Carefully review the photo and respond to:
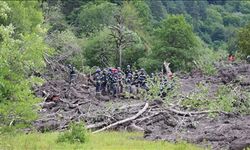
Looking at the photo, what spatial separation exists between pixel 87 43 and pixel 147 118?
28.5 metres

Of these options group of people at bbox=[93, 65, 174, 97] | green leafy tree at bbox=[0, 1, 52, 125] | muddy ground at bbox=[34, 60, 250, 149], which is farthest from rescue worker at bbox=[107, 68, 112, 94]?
green leafy tree at bbox=[0, 1, 52, 125]

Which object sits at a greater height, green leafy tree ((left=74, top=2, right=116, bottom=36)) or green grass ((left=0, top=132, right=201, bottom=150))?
green leafy tree ((left=74, top=2, right=116, bottom=36))

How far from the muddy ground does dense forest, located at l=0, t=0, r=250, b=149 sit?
1.47 metres

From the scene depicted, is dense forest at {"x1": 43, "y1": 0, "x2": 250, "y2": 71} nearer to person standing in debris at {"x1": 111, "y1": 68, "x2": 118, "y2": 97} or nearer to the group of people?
the group of people

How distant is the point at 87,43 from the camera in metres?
49.1

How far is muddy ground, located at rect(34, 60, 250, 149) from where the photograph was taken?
17594mm

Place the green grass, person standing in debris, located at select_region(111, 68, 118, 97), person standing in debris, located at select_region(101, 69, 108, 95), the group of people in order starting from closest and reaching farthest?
the green grass, person standing in debris, located at select_region(111, 68, 118, 97), the group of people, person standing in debris, located at select_region(101, 69, 108, 95)

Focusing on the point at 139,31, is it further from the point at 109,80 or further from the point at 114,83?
the point at 114,83

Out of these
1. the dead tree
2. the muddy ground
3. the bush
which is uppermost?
the dead tree

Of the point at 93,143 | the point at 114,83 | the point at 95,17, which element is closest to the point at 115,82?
the point at 114,83

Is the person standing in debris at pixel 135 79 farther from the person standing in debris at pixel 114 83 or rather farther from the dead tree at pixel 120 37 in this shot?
the dead tree at pixel 120 37

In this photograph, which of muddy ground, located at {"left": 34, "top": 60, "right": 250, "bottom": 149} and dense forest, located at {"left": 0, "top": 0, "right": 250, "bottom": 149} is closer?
dense forest, located at {"left": 0, "top": 0, "right": 250, "bottom": 149}

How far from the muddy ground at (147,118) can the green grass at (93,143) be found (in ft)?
2.66

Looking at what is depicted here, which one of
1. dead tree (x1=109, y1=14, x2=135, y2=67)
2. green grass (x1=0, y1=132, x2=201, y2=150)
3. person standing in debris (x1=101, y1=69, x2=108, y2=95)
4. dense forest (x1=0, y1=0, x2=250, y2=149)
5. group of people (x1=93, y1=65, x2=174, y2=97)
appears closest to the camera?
dense forest (x1=0, y1=0, x2=250, y2=149)
